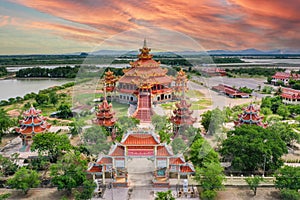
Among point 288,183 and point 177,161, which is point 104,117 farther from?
point 288,183

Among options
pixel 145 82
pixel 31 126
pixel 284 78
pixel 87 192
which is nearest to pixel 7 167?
pixel 31 126

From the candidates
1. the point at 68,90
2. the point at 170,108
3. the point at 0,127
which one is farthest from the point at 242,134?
the point at 68,90

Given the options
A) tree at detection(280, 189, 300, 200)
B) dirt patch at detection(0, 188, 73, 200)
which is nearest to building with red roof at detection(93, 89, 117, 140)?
dirt patch at detection(0, 188, 73, 200)

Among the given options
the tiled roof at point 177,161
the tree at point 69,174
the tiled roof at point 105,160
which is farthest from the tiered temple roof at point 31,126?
the tiled roof at point 177,161

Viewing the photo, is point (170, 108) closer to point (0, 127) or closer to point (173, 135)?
point (173, 135)

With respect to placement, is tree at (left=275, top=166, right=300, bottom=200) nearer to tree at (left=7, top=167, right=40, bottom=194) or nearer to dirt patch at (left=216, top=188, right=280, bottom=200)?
dirt patch at (left=216, top=188, right=280, bottom=200)

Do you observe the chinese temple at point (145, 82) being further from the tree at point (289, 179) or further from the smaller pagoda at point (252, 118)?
the tree at point (289, 179)
